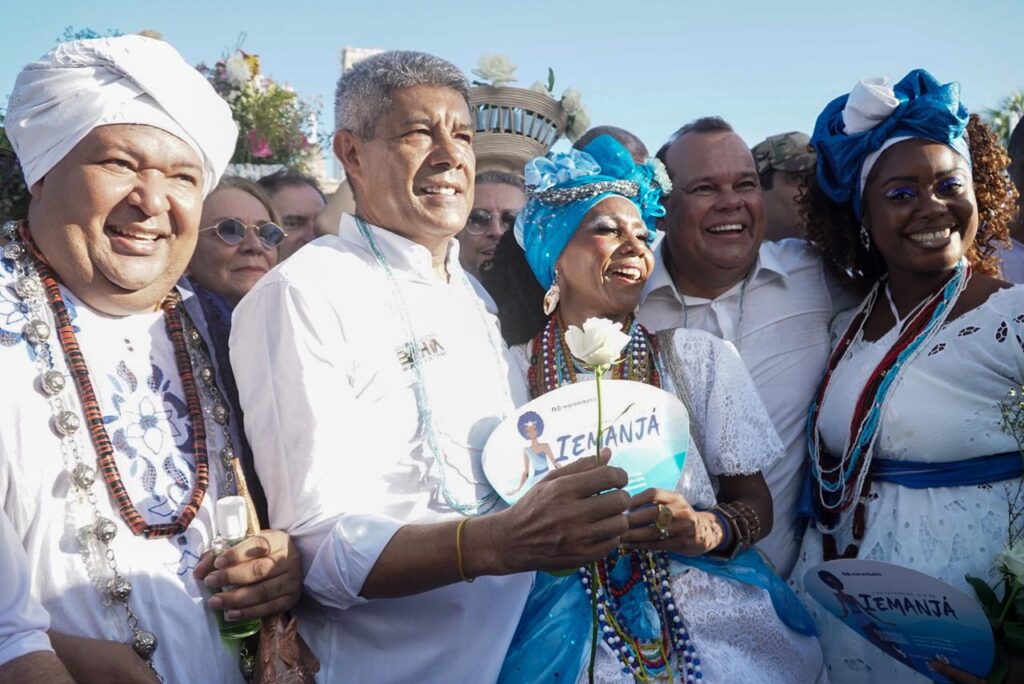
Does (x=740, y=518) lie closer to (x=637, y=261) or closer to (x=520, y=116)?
(x=637, y=261)

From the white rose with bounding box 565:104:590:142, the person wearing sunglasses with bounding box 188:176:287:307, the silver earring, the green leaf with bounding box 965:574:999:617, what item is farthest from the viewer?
the white rose with bounding box 565:104:590:142

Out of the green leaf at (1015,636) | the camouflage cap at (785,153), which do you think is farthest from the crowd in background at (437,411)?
the camouflage cap at (785,153)

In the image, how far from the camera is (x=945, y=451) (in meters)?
3.34

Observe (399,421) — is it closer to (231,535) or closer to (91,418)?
(231,535)

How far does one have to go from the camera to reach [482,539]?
2.59 meters

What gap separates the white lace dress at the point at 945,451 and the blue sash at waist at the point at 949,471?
26 mm

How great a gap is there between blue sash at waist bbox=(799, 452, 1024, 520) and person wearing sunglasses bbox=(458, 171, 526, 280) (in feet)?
8.56

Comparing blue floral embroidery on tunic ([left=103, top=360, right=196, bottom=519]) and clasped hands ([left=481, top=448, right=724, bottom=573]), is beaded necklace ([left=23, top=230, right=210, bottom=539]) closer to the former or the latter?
blue floral embroidery on tunic ([left=103, top=360, right=196, bottom=519])

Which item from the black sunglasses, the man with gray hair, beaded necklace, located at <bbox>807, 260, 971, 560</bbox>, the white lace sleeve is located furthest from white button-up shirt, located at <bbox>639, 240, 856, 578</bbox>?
the black sunglasses

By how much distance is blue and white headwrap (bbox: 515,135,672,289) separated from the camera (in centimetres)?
358

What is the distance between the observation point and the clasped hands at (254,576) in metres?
2.62

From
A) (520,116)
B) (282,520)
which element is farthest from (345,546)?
(520,116)

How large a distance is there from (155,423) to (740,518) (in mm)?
1969

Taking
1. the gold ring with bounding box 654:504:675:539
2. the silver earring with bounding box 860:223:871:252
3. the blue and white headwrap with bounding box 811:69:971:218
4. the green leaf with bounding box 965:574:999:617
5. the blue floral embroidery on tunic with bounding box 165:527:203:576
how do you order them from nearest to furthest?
the blue floral embroidery on tunic with bounding box 165:527:203:576
the gold ring with bounding box 654:504:675:539
the green leaf with bounding box 965:574:999:617
the blue and white headwrap with bounding box 811:69:971:218
the silver earring with bounding box 860:223:871:252
